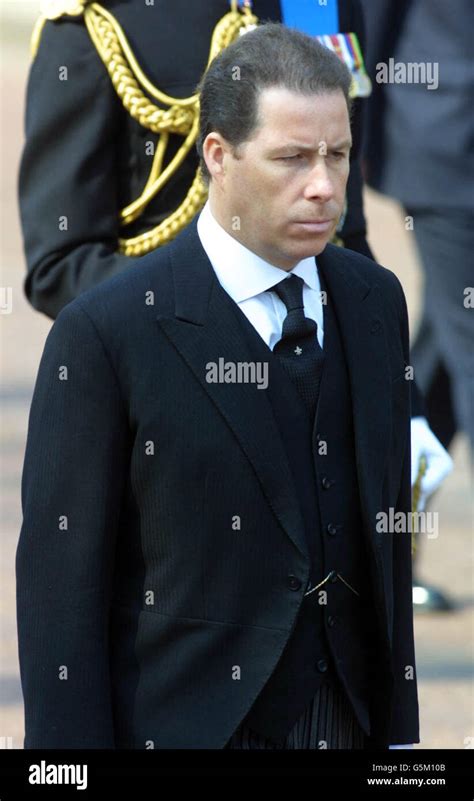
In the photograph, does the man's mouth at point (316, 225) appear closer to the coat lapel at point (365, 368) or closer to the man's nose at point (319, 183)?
the man's nose at point (319, 183)

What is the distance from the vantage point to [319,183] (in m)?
2.65

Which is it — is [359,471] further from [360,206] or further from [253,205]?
[360,206]

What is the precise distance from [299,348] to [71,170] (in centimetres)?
108

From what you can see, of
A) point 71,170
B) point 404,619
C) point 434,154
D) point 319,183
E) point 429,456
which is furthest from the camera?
point 434,154

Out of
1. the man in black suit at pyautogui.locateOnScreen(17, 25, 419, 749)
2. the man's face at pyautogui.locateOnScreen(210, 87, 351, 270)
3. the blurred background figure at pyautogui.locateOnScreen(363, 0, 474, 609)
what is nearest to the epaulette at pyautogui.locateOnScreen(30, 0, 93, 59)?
the man in black suit at pyautogui.locateOnScreen(17, 25, 419, 749)

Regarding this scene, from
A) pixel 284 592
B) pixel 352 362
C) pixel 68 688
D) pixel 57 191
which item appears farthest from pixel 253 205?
pixel 57 191

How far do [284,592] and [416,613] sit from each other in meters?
3.33

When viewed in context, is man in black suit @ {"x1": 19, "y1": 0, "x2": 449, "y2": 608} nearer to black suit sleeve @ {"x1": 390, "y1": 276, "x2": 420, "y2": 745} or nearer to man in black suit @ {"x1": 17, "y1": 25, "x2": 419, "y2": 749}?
black suit sleeve @ {"x1": 390, "y1": 276, "x2": 420, "y2": 745}

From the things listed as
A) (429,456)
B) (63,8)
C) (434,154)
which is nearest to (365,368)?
(429,456)

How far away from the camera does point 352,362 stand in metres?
2.82

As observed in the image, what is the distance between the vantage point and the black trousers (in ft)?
9.00

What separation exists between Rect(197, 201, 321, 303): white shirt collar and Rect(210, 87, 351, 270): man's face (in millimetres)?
46

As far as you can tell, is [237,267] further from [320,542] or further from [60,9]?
[60,9]

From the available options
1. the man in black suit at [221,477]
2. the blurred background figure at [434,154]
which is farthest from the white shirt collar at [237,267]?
the blurred background figure at [434,154]
